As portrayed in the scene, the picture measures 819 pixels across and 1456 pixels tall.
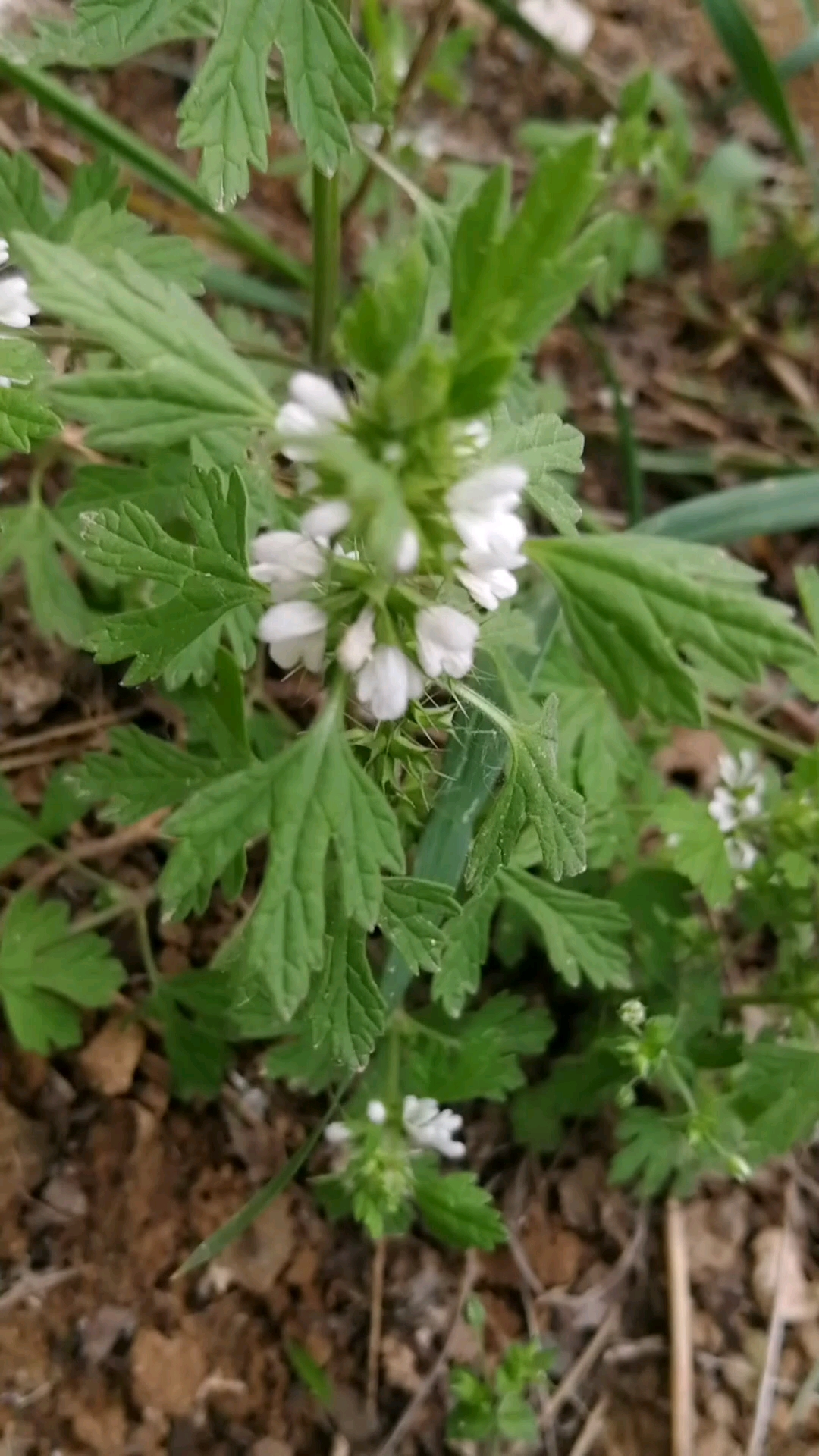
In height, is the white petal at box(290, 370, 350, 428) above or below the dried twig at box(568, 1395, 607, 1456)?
above

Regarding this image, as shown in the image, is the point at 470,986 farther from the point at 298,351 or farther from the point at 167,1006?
the point at 298,351

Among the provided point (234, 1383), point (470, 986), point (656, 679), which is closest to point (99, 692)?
point (470, 986)

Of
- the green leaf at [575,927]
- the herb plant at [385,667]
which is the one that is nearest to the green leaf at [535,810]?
the herb plant at [385,667]

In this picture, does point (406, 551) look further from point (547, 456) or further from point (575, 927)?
point (575, 927)

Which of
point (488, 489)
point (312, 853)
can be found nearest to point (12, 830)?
point (312, 853)

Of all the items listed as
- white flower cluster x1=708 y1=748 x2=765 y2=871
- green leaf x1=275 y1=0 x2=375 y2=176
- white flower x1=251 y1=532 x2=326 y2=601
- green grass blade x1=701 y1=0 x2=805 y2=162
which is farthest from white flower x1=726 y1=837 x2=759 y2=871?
green grass blade x1=701 y1=0 x2=805 y2=162

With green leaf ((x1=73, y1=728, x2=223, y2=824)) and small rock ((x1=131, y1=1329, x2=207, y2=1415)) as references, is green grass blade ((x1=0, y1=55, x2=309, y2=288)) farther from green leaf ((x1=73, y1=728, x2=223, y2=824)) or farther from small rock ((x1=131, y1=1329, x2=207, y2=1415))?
small rock ((x1=131, y1=1329, x2=207, y2=1415))
